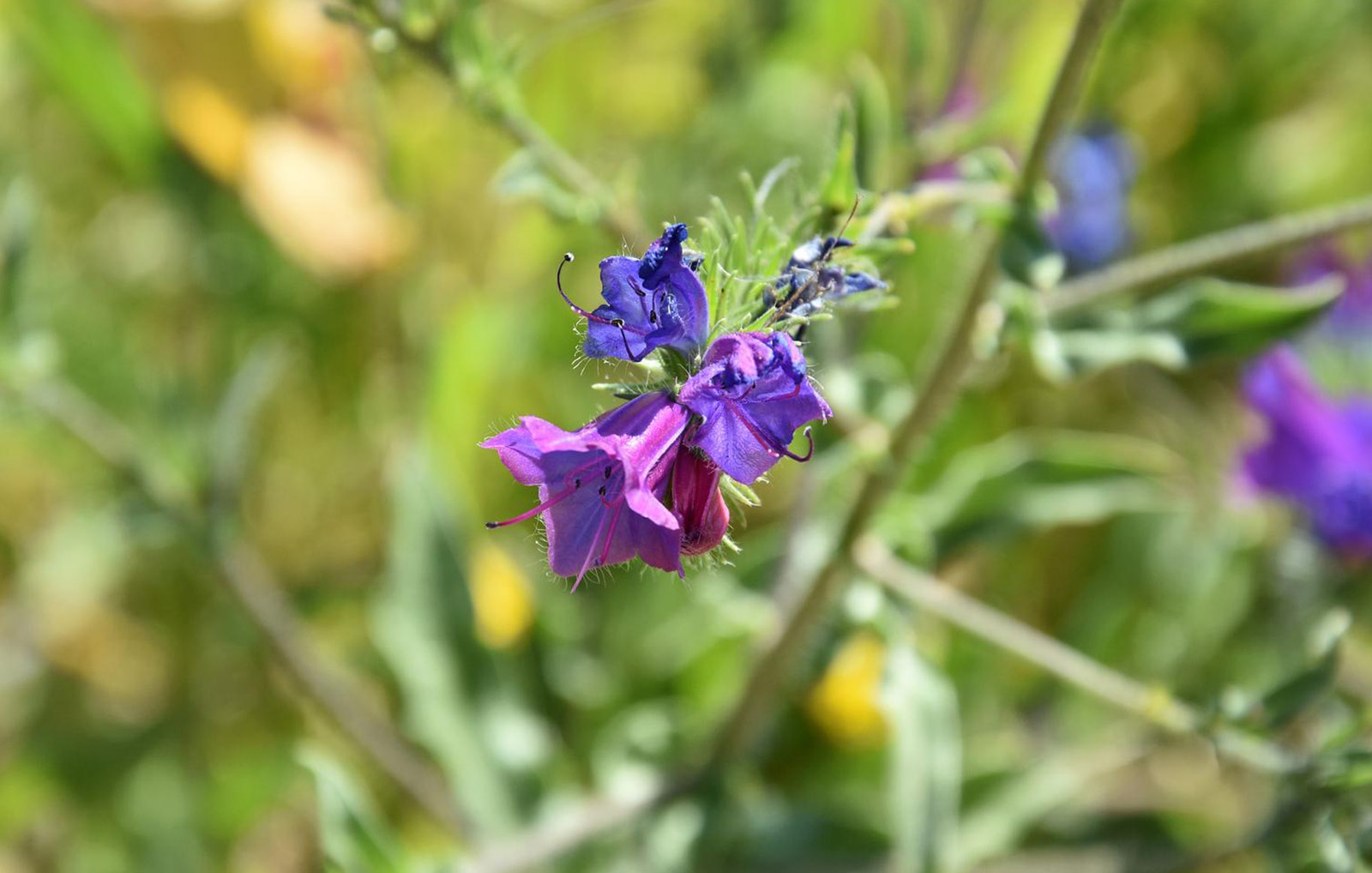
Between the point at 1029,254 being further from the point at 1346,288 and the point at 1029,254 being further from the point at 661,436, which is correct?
the point at 1346,288

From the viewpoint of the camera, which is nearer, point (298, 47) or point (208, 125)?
point (208, 125)

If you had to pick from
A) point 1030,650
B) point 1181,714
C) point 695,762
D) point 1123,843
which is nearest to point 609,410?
point 1030,650

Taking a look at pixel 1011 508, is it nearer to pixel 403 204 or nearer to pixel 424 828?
pixel 424 828

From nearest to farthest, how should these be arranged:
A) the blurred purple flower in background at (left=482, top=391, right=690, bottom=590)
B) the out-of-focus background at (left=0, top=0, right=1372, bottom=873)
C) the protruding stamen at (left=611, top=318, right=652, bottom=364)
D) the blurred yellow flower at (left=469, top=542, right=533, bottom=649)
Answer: the blurred purple flower in background at (left=482, top=391, right=690, bottom=590)
the protruding stamen at (left=611, top=318, right=652, bottom=364)
the out-of-focus background at (left=0, top=0, right=1372, bottom=873)
the blurred yellow flower at (left=469, top=542, right=533, bottom=649)

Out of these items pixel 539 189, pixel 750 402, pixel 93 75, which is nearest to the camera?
pixel 750 402

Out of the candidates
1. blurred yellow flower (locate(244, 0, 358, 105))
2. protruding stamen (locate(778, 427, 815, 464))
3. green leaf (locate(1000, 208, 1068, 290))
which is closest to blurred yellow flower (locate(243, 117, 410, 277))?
blurred yellow flower (locate(244, 0, 358, 105))

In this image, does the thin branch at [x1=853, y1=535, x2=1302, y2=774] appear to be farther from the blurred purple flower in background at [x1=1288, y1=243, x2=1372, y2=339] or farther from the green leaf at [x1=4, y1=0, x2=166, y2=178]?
the green leaf at [x1=4, y1=0, x2=166, y2=178]

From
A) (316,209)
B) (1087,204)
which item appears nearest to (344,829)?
(316,209)
